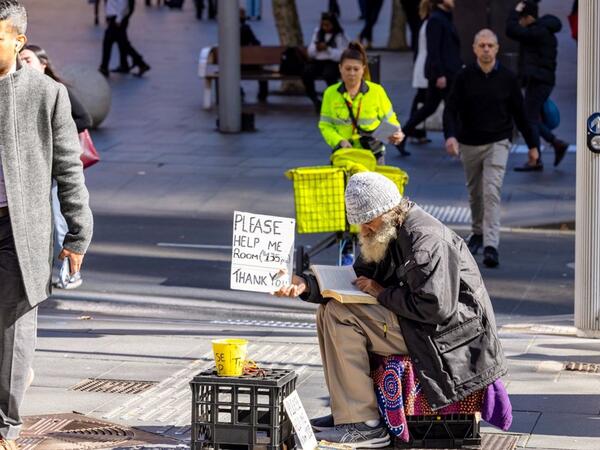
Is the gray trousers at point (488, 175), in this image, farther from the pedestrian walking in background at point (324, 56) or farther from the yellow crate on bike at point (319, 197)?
the pedestrian walking in background at point (324, 56)

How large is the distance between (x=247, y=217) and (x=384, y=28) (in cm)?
2746

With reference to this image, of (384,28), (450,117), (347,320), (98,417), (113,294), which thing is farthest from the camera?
(384,28)

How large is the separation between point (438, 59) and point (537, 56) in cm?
120

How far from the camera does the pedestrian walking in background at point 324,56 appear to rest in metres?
20.0

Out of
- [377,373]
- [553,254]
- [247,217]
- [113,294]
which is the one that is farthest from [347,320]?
[553,254]

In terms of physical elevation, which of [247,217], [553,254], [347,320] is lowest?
[553,254]

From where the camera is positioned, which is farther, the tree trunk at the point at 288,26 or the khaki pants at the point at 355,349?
the tree trunk at the point at 288,26

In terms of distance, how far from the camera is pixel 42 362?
25.8 feet

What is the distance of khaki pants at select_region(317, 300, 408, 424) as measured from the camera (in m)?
6.09

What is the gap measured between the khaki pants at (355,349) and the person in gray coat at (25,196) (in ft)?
4.04

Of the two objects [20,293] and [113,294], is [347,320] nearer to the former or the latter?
[20,293]

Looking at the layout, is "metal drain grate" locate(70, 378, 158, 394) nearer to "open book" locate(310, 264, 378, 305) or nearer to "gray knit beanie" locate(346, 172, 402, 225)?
"open book" locate(310, 264, 378, 305)

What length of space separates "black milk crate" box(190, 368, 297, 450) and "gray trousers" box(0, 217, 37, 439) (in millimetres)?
760

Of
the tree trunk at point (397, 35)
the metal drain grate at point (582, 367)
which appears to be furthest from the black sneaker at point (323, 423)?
the tree trunk at point (397, 35)
